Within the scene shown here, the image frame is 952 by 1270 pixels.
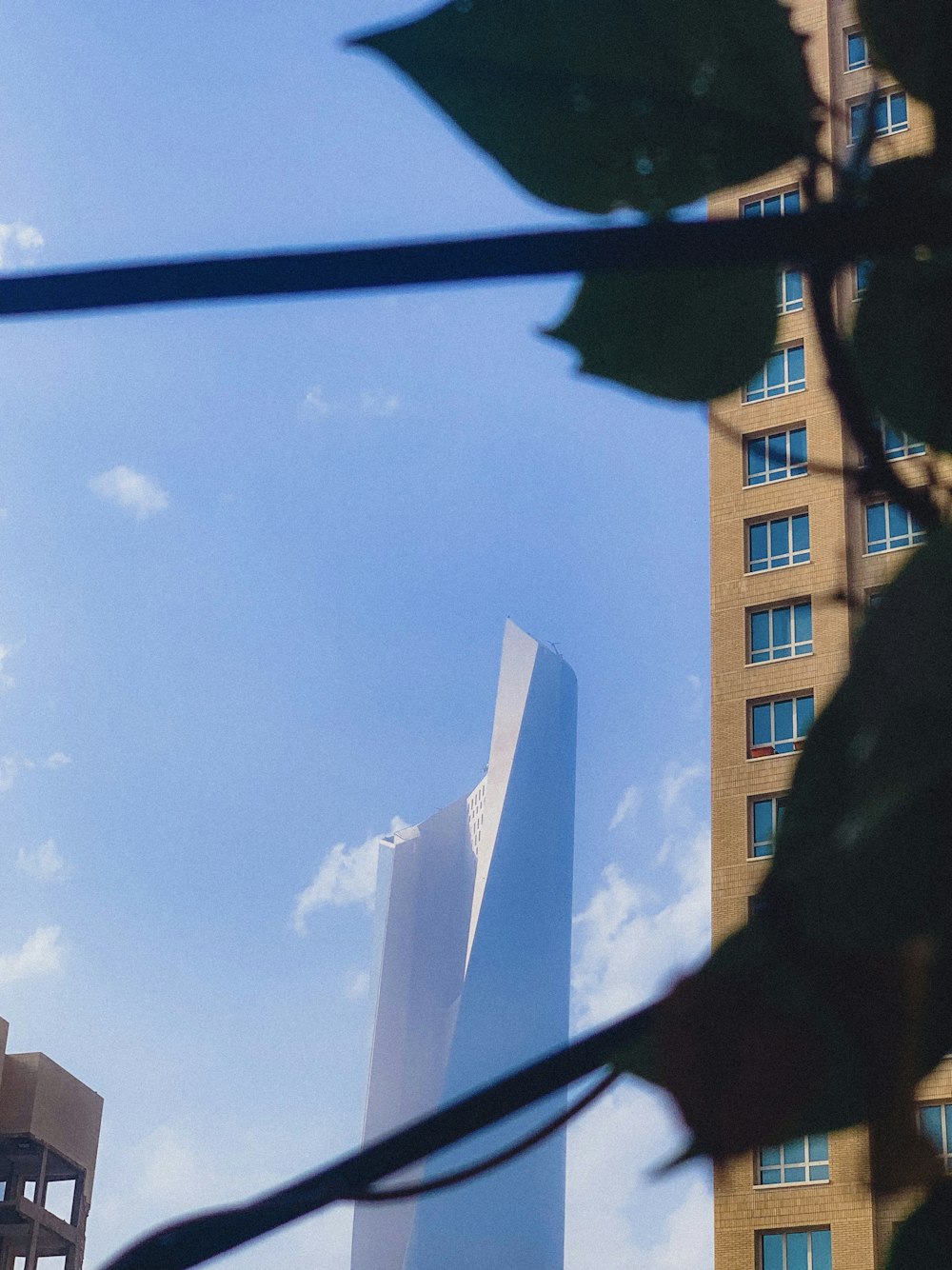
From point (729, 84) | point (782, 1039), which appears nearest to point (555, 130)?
point (729, 84)

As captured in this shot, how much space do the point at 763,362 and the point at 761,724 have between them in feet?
48.9

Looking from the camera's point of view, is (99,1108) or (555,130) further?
(99,1108)

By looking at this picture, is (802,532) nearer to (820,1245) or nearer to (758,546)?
(758,546)

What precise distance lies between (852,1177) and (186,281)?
0.12 m

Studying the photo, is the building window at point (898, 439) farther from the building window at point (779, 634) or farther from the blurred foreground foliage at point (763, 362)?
the building window at point (779, 634)

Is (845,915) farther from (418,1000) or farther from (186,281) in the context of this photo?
(418,1000)

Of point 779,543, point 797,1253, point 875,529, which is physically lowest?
point 797,1253

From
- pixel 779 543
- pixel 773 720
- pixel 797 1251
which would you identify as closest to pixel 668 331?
pixel 797 1251

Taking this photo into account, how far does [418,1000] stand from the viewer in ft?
126

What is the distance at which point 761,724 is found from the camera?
14.8m

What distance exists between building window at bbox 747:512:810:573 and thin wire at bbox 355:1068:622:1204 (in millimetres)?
15556

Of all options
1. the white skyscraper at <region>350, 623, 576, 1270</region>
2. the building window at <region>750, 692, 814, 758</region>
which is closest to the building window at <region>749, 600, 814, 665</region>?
the building window at <region>750, 692, 814, 758</region>

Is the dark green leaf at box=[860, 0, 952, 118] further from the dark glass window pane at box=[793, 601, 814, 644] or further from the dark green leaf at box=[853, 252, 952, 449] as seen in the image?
the dark glass window pane at box=[793, 601, 814, 644]

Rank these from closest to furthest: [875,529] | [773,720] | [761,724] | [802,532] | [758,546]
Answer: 1. [773,720]
2. [761,724]
3. [875,529]
4. [802,532]
5. [758,546]
